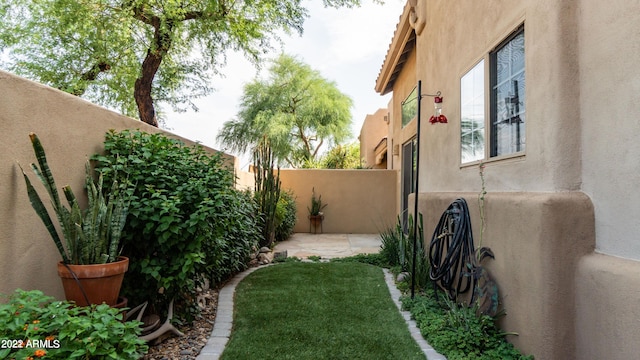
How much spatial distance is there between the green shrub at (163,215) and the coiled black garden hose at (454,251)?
7.59ft

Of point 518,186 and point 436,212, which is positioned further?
point 436,212

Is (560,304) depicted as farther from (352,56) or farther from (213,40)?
(352,56)

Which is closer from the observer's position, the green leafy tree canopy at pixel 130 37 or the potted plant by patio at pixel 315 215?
the green leafy tree canopy at pixel 130 37

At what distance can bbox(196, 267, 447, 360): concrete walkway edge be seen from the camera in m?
2.99

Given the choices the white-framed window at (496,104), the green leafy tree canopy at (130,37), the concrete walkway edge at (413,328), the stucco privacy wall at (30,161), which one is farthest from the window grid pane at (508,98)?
the green leafy tree canopy at (130,37)

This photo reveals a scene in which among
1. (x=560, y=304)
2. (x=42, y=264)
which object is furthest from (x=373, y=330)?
(x=42, y=264)

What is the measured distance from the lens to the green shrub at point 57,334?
1.73 m

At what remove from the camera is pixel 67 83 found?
1027 centimetres

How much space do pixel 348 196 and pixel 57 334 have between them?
964cm

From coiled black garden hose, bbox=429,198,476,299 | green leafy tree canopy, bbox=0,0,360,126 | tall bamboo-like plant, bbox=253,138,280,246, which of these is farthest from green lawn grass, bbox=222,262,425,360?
green leafy tree canopy, bbox=0,0,360,126

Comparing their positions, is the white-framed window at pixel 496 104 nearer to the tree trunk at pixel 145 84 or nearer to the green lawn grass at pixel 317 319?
the green lawn grass at pixel 317 319

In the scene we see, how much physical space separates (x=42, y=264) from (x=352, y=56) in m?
19.5

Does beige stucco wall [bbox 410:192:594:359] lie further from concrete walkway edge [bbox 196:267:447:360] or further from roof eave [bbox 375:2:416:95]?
roof eave [bbox 375:2:416:95]

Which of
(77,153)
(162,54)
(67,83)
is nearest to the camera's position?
(77,153)
